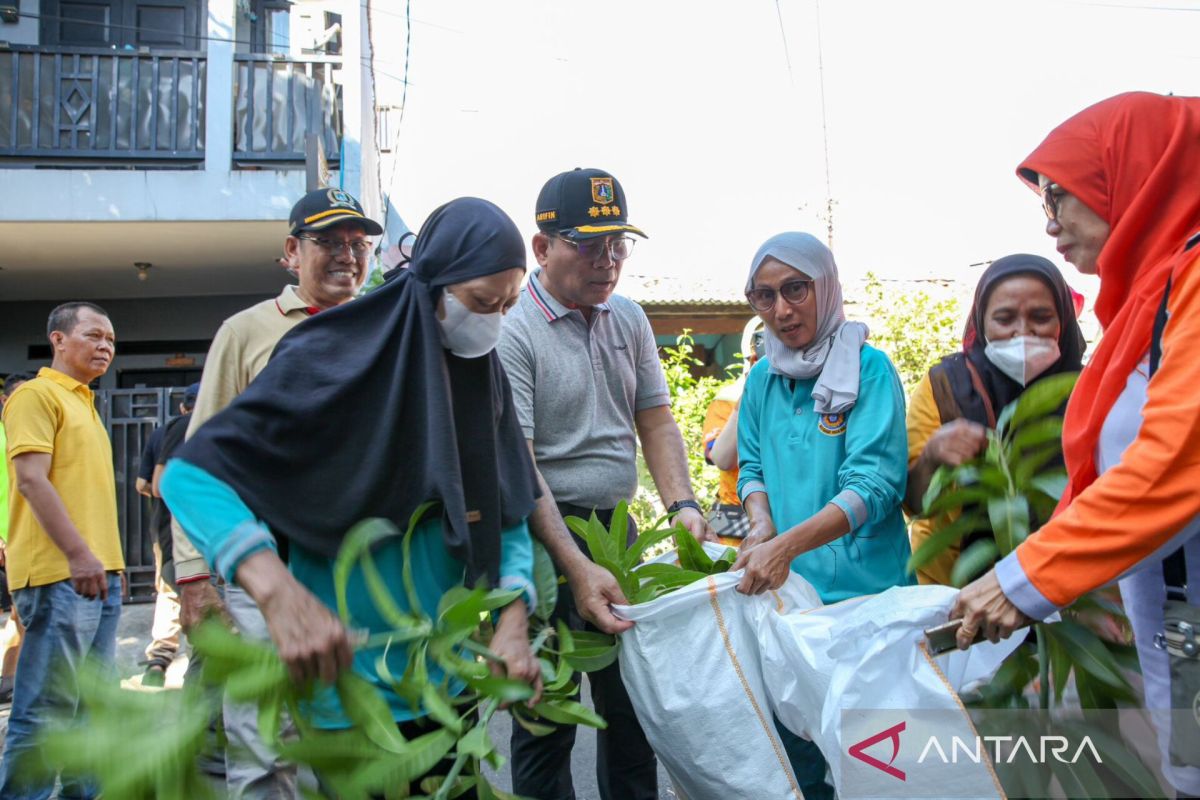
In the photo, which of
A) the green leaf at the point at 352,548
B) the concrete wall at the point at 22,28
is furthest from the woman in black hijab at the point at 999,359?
the concrete wall at the point at 22,28

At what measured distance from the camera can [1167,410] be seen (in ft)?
5.86

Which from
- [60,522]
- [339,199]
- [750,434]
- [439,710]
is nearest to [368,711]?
[439,710]

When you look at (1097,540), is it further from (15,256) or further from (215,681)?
(15,256)

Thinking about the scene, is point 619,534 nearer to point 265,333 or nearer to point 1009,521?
point 1009,521

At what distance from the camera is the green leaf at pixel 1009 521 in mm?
2332

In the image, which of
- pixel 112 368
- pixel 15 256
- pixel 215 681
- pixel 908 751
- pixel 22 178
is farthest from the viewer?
pixel 112 368

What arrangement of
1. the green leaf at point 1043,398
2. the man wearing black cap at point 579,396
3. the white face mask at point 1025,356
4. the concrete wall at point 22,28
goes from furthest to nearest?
the concrete wall at point 22,28, the man wearing black cap at point 579,396, the white face mask at point 1025,356, the green leaf at point 1043,398

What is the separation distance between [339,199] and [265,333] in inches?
25.9

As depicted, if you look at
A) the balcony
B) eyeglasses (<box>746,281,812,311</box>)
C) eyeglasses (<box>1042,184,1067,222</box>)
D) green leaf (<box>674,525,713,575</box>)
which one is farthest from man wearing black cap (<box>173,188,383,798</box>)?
the balcony

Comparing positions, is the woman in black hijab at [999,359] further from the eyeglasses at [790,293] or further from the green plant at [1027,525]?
the eyeglasses at [790,293]

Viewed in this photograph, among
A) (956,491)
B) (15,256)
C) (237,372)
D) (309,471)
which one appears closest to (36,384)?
(237,372)

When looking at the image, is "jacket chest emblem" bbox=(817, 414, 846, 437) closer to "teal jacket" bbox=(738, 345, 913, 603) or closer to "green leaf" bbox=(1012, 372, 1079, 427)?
"teal jacket" bbox=(738, 345, 913, 603)

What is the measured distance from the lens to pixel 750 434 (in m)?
3.21

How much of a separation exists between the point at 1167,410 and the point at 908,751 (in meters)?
0.92
